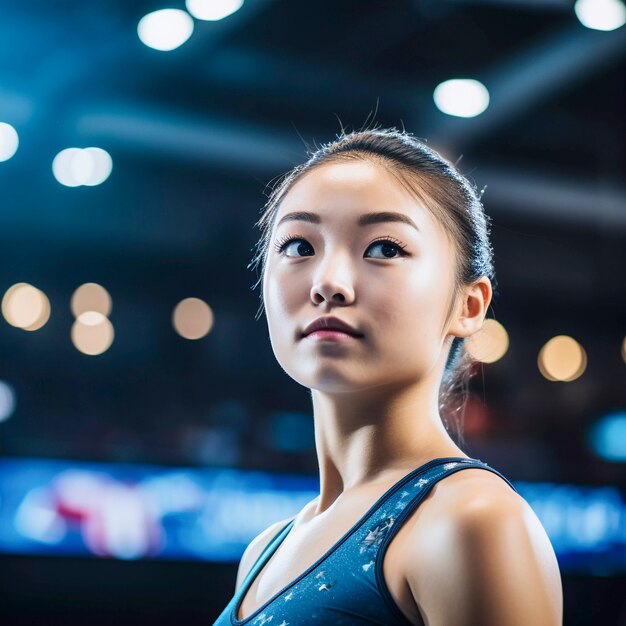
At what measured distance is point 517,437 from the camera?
267 inches

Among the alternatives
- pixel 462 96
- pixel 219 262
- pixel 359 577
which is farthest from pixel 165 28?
pixel 219 262

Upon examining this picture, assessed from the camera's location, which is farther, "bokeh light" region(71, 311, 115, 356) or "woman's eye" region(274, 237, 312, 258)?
"bokeh light" region(71, 311, 115, 356)

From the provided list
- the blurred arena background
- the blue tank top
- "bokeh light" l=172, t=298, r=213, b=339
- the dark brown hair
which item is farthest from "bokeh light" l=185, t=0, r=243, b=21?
"bokeh light" l=172, t=298, r=213, b=339

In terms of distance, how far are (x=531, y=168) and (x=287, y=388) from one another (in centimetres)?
238

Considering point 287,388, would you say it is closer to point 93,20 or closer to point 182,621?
point 182,621

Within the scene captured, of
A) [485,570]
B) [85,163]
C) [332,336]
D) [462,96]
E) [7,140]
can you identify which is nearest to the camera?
[485,570]

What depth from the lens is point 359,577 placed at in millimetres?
885

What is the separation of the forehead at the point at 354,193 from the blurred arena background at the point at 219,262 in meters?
1.30

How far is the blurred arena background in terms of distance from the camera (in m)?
4.24

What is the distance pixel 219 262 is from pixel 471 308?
20.9 feet

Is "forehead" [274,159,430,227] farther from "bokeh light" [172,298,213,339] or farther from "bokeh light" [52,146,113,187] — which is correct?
"bokeh light" [172,298,213,339]

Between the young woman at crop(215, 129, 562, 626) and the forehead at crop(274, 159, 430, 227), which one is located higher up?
the forehead at crop(274, 159, 430, 227)

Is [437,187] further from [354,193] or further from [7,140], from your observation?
[7,140]

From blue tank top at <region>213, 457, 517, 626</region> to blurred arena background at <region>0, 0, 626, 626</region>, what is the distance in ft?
5.11
